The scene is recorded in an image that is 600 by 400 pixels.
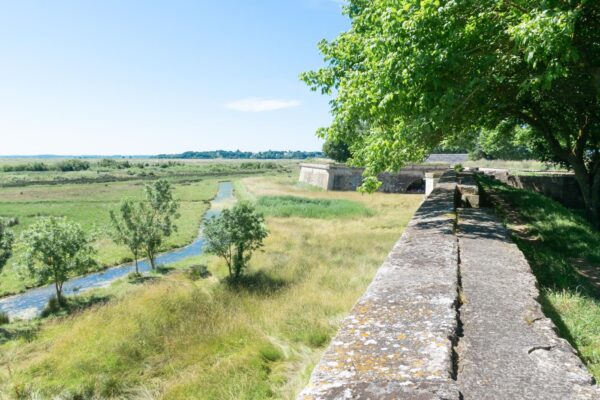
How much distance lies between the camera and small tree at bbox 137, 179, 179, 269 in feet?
85.4

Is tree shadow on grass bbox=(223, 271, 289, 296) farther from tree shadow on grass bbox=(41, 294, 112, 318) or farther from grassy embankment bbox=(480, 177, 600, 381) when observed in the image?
grassy embankment bbox=(480, 177, 600, 381)

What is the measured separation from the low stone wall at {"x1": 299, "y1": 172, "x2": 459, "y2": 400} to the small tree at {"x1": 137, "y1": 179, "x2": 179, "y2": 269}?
23.9m

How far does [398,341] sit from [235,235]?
18.6m

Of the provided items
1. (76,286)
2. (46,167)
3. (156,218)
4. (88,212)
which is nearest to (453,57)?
(76,286)

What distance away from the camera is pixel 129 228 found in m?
26.1

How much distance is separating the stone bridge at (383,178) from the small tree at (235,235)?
2489 centimetres

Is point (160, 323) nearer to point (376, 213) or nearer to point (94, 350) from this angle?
point (94, 350)

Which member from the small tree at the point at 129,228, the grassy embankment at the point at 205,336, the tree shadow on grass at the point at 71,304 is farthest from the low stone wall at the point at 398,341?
the small tree at the point at 129,228

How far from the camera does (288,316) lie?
10.4 m

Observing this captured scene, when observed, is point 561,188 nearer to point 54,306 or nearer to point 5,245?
point 54,306

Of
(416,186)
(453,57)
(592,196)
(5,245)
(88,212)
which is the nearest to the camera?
(453,57)

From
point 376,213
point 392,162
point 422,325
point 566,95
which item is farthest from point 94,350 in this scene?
point 376,213

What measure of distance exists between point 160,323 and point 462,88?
36.8 ft

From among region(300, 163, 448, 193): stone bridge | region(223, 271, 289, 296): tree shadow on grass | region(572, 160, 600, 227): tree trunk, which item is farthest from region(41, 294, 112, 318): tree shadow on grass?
region(300, 163, 448, 193): stone bridge
